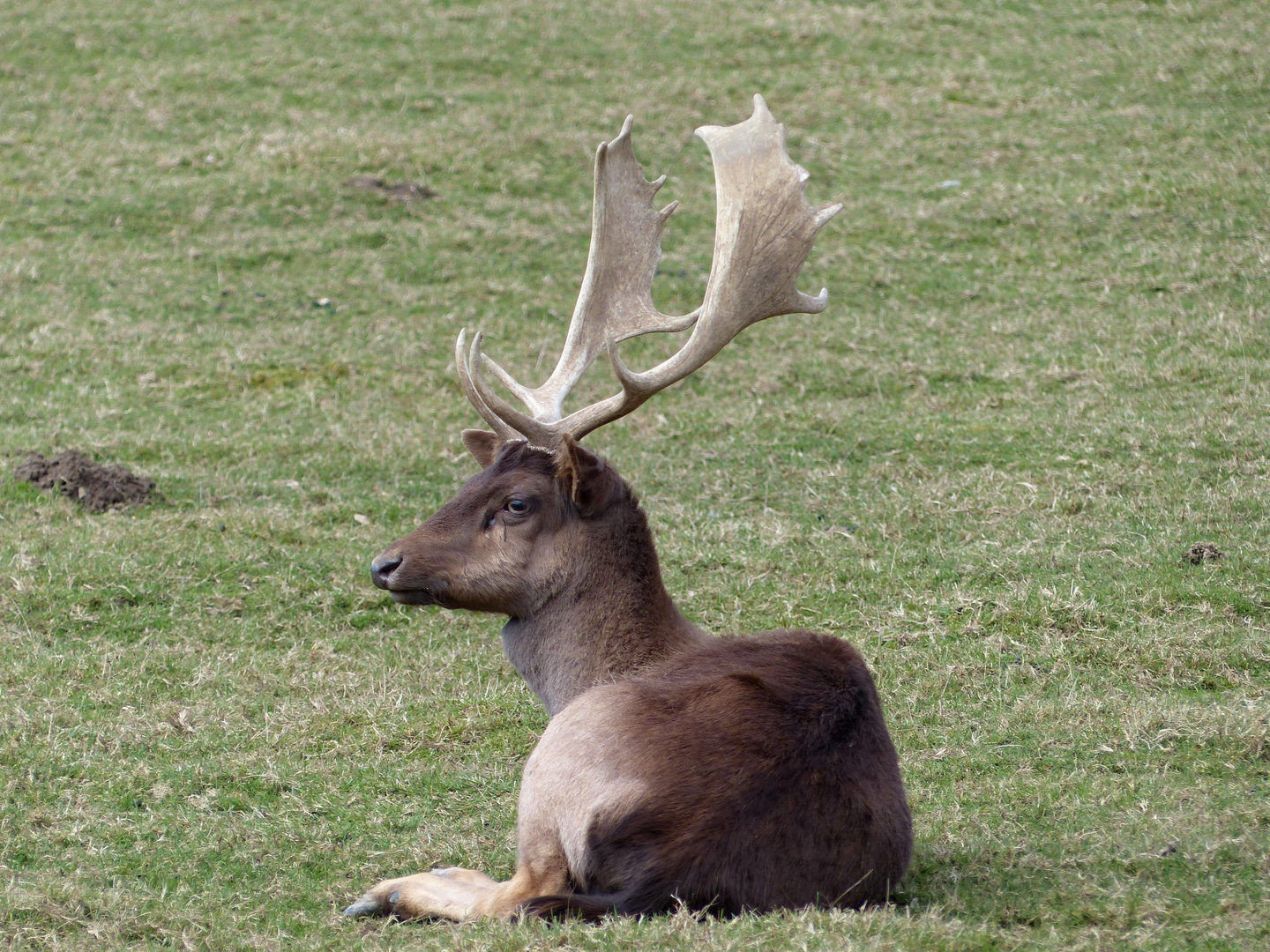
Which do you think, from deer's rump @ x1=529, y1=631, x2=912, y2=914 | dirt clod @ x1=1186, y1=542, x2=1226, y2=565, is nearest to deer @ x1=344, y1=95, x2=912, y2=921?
deer's rump @ x1=529, y1=631, x2=912, y2=914

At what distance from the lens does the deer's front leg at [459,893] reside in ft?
16.3

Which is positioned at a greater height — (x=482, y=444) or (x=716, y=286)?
(x=716, y=286)

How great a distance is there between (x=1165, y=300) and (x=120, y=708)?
10.9 meters

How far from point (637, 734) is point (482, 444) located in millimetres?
2120

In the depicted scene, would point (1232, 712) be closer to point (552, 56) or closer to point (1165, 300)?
point (1165, 300)

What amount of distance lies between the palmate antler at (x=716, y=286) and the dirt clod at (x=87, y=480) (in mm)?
4537

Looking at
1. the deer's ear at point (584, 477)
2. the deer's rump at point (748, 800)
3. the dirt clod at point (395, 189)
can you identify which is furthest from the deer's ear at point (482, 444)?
the dirt clod at point (395, 189)

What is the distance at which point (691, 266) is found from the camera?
52.0 ft

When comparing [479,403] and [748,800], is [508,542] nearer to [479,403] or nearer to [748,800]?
[479,403]

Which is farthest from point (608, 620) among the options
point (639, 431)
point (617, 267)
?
point (639, 431)

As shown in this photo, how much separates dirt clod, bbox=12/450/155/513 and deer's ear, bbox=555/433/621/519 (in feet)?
17.8

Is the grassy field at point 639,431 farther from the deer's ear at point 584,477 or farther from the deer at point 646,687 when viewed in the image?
the deer's ear at point 584,477

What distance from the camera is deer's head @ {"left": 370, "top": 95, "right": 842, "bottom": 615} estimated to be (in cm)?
588

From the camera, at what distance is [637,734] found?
4.89 m
